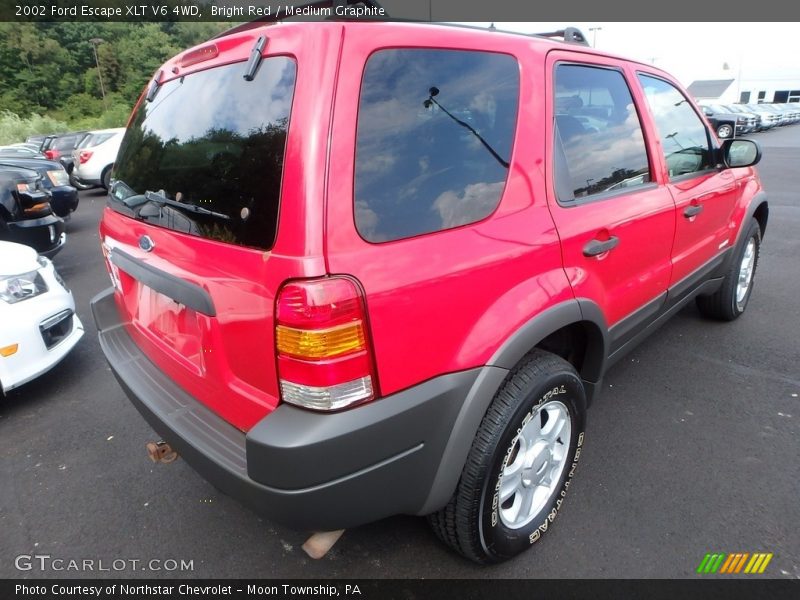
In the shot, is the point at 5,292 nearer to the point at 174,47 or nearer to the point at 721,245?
the point at 721,245

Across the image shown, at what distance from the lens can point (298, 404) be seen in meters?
1.50

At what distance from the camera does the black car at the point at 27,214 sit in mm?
5586

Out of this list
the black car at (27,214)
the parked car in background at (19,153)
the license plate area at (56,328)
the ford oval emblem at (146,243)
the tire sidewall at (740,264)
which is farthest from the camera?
the parked car in background at (19,153)

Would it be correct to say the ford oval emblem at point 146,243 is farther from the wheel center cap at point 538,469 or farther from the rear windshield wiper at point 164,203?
→ the wheel center cap at point 538,469

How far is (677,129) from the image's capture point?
9.82ft

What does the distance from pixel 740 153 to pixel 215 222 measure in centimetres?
331

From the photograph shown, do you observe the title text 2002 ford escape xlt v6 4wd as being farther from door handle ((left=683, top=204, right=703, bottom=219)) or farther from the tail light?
door handle ((left=683, top=204, right=703, bottom=219))

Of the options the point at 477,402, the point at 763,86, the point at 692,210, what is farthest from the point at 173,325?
the point at 763,86

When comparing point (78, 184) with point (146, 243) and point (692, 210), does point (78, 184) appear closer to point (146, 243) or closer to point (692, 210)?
point (146, 243)

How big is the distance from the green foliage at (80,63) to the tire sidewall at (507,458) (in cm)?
5152

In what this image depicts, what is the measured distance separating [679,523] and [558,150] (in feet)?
5.43

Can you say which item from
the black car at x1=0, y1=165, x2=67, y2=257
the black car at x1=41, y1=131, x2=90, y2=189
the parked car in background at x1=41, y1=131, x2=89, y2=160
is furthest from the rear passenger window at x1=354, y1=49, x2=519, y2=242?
the parked car in background at x1=41, y1=131, x2=89, y2=160

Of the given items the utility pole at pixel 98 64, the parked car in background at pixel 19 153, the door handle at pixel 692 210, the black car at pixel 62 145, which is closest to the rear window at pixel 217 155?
the door handle at pixel 692 210

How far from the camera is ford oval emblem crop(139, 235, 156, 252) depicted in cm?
193
